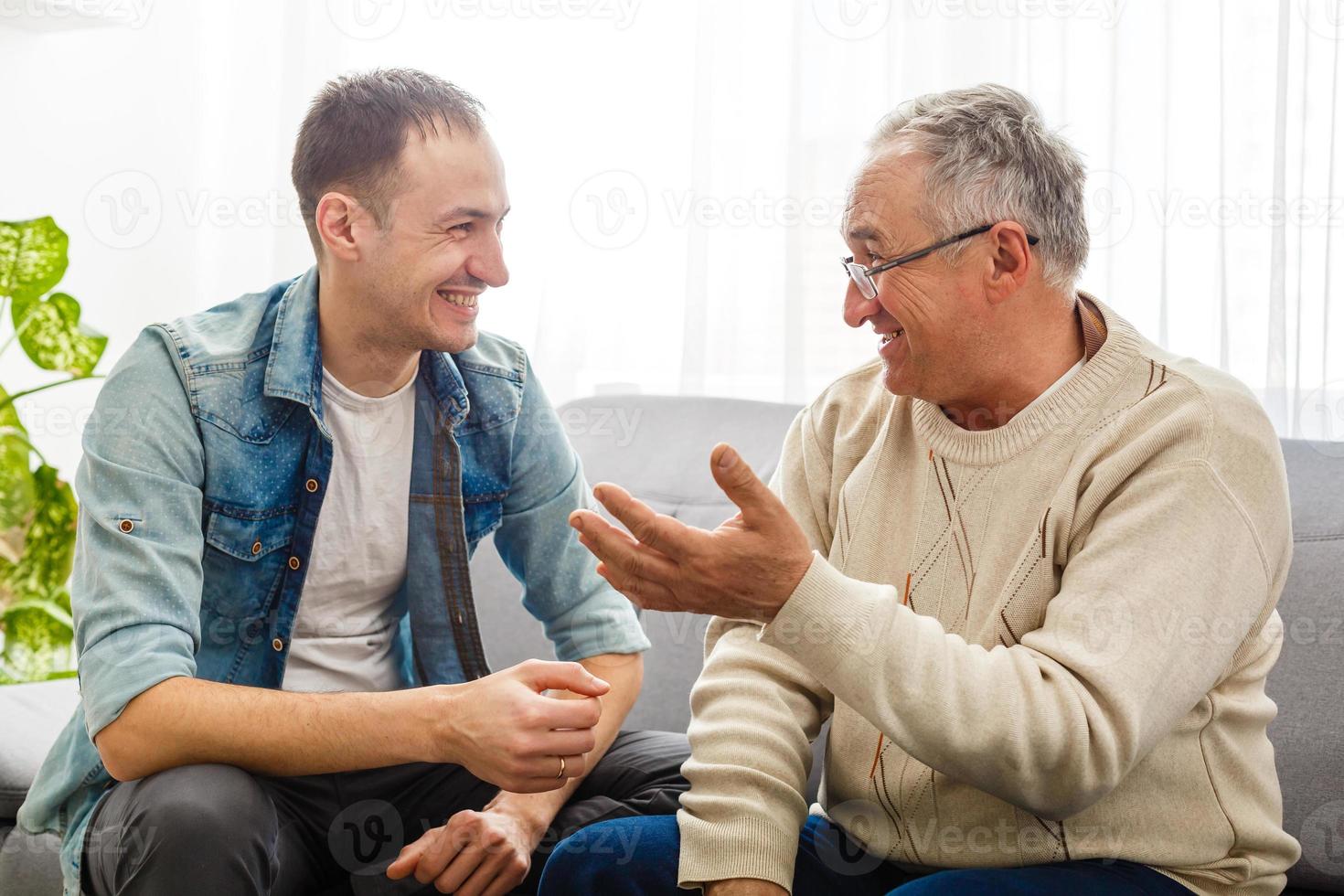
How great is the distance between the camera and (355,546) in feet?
5.16

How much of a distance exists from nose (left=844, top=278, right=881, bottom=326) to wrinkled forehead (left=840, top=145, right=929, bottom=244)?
0.06 metres

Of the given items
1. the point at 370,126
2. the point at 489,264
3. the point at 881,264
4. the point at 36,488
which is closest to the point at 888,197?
the point at 881,264

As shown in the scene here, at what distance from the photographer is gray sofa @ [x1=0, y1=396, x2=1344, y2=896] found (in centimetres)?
147

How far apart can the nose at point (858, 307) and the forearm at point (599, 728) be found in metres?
0.55

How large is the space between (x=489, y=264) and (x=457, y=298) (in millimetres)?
62

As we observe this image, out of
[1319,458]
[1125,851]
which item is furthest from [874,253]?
A: [1319,458]

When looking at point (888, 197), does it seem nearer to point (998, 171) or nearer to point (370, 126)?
point (998, 171)

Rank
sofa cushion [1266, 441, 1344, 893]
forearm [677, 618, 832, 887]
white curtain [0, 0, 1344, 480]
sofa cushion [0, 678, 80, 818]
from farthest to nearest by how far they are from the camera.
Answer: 1. white curtain [0, 0, 1344, 480]
2. sofa cushion [0, 678, 80, 818]
3. sofa cushion [1266, 441, 1344, 893]
4. forearm [677, 618, 832, 887]

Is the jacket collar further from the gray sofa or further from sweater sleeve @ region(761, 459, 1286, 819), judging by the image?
sweater sleeve @ region(761, 459, 1286, 819)

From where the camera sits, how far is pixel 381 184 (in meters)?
1.58

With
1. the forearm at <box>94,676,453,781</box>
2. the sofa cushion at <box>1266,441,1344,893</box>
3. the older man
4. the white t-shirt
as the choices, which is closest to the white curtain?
the sofa cushion at <box>1266,441,1344,893</box>

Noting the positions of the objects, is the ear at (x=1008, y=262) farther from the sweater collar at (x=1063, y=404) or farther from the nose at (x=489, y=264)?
the nose at (x=489, y=264)

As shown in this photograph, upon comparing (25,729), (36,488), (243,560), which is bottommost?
(25,729)

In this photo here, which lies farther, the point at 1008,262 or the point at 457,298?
the point at 457,298
